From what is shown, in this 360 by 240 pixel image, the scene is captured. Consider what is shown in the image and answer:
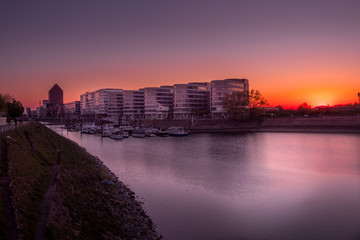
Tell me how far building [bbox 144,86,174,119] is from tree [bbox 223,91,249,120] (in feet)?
176

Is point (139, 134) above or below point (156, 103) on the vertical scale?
below

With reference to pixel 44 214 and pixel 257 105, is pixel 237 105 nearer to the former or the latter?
pixel 257 105

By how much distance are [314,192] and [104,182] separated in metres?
24.4

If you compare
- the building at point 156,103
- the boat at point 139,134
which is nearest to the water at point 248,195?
the boat at point 139,134

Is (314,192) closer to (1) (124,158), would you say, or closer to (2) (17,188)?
(2) (17,188)

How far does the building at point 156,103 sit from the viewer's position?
170125 millimetres

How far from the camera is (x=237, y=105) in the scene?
12481cm

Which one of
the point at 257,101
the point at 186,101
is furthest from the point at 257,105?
the point at 186,101

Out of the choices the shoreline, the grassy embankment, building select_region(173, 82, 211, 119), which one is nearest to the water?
the grassy embankment

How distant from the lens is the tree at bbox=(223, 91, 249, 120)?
12306 cm

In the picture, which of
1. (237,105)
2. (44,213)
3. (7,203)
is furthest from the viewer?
(237,105)

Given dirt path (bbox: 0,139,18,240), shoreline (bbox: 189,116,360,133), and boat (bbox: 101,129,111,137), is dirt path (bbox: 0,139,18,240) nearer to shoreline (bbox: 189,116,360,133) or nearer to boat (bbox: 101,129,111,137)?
boat (bbox: 101,129,111,137)

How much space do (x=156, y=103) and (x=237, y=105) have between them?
6714 cm

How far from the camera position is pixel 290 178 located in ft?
118
